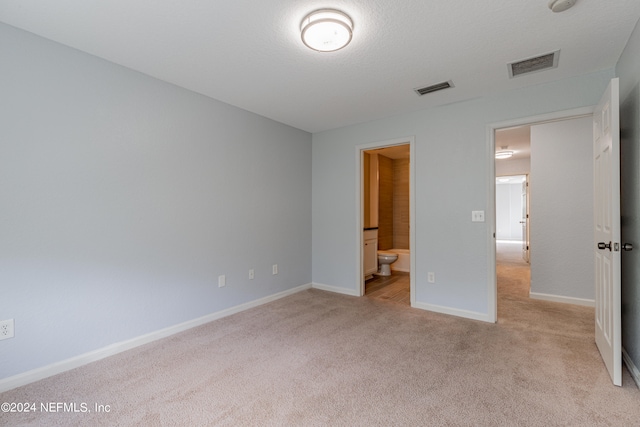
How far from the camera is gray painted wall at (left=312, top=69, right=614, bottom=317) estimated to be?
292cm

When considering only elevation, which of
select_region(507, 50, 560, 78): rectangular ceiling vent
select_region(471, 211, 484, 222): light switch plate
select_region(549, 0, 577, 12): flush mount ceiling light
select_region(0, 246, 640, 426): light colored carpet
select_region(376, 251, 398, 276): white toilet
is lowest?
select_region(0, 246, 640, 426): light colored carpet

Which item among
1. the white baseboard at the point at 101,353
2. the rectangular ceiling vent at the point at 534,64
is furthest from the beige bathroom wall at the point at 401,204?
the white baseboard at the point at 101,353

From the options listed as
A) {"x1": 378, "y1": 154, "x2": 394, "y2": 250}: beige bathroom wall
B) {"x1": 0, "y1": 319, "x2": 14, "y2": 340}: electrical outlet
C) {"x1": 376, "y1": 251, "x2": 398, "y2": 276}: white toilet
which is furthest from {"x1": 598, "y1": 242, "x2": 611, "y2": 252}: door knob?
{"x1": 378, "y1": 154, "x2": 394, "y2": 250}: beige bathroom wall

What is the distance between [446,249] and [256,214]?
2.24 m

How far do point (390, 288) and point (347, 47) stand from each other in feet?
11.2

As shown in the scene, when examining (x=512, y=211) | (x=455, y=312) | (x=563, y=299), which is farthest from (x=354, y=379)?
(x=512, y=211)

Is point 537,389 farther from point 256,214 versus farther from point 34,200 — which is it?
point 34,200

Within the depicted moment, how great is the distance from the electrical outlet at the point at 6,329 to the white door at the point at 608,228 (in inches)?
151

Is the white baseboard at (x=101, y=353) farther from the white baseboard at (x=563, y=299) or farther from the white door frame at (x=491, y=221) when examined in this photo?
the white baseboard at (x=563, y=299)

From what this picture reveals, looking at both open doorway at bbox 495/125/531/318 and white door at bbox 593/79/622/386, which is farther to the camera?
open doorway at bbox 495/125/531/318

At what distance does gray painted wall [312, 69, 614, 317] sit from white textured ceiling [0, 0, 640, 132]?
0.19 metres

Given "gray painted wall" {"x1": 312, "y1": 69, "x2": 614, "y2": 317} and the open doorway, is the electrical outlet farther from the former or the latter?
the open doorway

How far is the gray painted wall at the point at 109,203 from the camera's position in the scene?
6.69 ft

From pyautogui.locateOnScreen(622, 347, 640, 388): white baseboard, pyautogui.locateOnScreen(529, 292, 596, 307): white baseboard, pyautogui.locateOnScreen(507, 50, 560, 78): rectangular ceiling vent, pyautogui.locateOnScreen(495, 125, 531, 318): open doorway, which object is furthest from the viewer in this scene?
pyautogui.locateOnScreen(495, 125, 531, 318): open doorway
